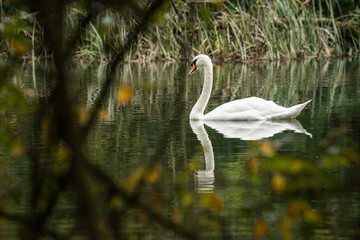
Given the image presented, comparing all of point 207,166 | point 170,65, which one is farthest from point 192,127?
point 170,65

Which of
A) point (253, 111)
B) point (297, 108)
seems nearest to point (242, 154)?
point (297, 108)

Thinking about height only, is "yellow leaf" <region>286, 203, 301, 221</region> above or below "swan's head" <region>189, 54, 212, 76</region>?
below

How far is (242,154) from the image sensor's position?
6.99m

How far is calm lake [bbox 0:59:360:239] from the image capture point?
2.51 meters

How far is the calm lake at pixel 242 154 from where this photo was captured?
2.51 m

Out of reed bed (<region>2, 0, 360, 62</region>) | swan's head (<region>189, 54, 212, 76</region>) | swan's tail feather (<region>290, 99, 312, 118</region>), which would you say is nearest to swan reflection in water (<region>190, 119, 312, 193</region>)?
swan's tail feather (<region>290, 99, 312, 118</region>)

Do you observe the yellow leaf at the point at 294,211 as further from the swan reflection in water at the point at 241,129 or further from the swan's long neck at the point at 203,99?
the swan's long neck at the point at 203,99

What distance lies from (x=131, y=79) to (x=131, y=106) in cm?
531

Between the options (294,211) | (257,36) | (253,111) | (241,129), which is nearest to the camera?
(294,211)

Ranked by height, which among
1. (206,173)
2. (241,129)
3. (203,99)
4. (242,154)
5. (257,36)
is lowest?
(206,173)

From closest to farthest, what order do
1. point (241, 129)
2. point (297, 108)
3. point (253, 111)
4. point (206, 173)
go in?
point (206, 173) → point (241, 129) → point (297, 108) → point (253, 111)

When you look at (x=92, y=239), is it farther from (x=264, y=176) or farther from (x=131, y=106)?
(x=131, y=106)

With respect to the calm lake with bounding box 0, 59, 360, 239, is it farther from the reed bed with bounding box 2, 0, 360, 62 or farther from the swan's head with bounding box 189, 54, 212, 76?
the reed bed with bounding box 2, 0, 360, 62

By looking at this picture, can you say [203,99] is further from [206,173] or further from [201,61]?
[206,173]
